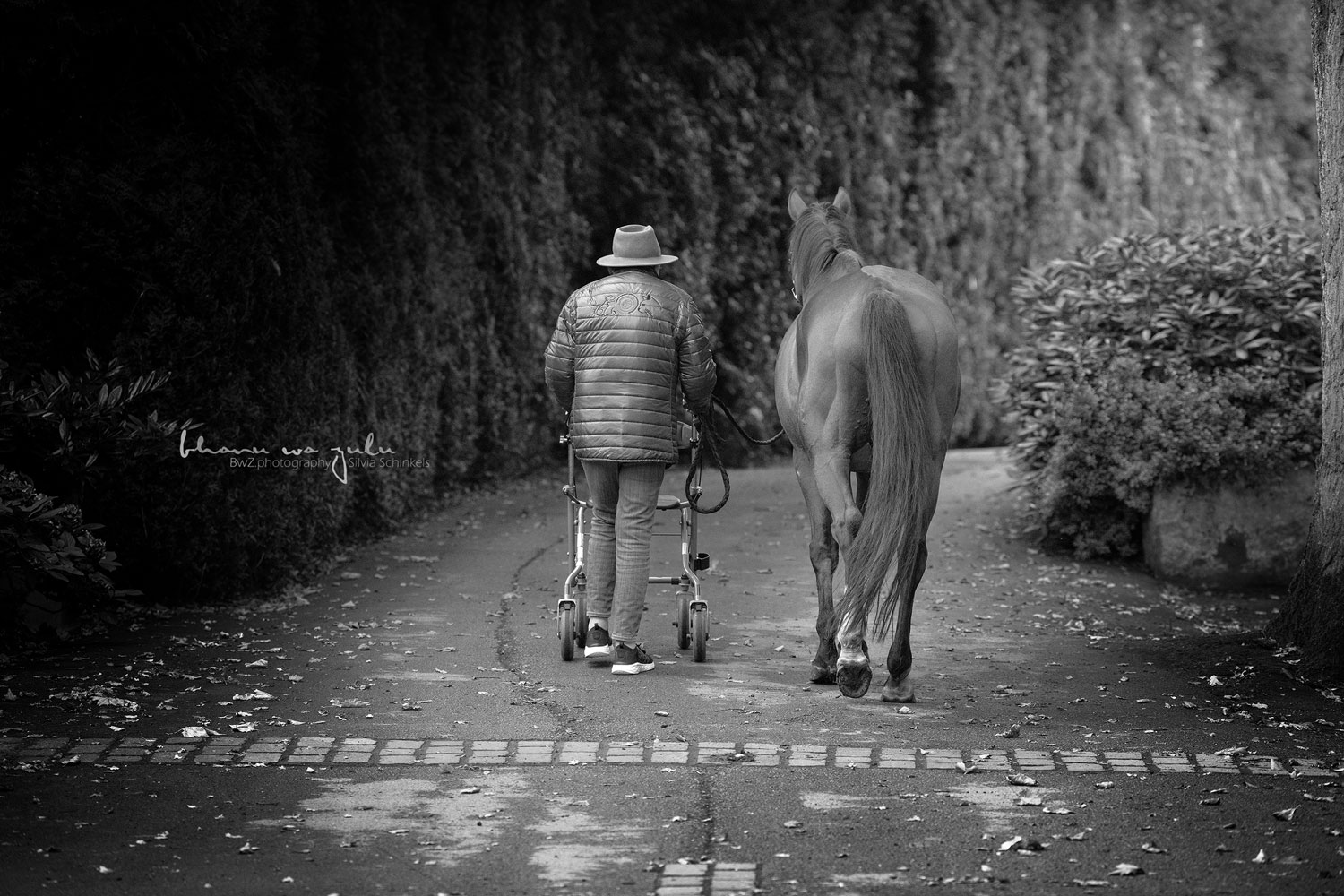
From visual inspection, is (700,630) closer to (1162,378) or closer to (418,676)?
(418,676)

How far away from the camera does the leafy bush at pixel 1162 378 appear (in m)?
9.76

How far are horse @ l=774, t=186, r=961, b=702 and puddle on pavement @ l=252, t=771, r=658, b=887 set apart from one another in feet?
5.80

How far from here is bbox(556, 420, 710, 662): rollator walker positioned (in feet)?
24.7

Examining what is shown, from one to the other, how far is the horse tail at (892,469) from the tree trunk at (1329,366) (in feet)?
7.18

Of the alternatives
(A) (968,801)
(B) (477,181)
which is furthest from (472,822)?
(B) (477,181)

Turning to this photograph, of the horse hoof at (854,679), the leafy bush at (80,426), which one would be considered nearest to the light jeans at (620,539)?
the horse hoof at (854,679)

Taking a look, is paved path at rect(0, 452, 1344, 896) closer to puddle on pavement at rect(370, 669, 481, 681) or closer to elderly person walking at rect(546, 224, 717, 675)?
puddle on pavement at rect(370, 669, 481, 681)

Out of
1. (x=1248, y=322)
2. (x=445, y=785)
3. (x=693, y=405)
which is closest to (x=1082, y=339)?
(x=1248, y=322)

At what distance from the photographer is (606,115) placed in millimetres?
14875

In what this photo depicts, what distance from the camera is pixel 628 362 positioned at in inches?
291

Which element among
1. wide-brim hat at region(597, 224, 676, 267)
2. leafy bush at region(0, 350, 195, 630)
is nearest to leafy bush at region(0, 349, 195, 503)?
leafy bush at region(0, 350, 195, 630)

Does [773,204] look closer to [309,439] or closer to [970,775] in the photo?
[309,439]

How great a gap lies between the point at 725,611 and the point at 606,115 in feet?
23.9

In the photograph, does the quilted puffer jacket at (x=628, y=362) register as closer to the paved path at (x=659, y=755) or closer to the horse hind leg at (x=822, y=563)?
the horse hind leg at (x=822, y=563)
